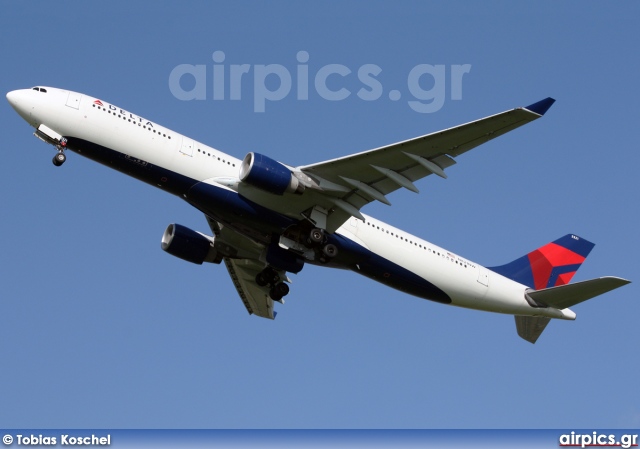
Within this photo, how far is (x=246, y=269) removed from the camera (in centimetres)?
4503

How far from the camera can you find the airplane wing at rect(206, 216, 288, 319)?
41.8 meters

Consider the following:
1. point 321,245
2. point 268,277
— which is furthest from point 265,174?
point 268,277

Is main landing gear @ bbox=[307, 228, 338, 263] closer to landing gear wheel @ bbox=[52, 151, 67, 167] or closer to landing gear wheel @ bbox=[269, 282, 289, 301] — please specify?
landing gear wheel @ bbox=[269, 282, 289, 301]

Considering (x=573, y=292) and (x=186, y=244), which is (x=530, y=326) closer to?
(x=573, y=292)

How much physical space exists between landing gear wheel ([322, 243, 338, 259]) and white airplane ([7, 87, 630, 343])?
4 cm

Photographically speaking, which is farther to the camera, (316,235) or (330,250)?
(330,250)

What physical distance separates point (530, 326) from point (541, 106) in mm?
14757

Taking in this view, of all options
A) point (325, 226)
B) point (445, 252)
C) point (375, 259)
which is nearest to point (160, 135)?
point (325, 226)

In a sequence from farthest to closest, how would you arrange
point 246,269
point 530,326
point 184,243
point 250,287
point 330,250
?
point 250,287
point 246,269
point 530,326
point 184,243
point 330,250

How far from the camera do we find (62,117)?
35.3 m

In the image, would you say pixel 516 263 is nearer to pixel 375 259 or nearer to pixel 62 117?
pixel 375 259

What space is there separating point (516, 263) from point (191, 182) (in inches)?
616

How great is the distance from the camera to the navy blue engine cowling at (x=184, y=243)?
Result: 1647 inches

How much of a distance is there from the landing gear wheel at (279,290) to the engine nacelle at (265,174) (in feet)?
27.4
